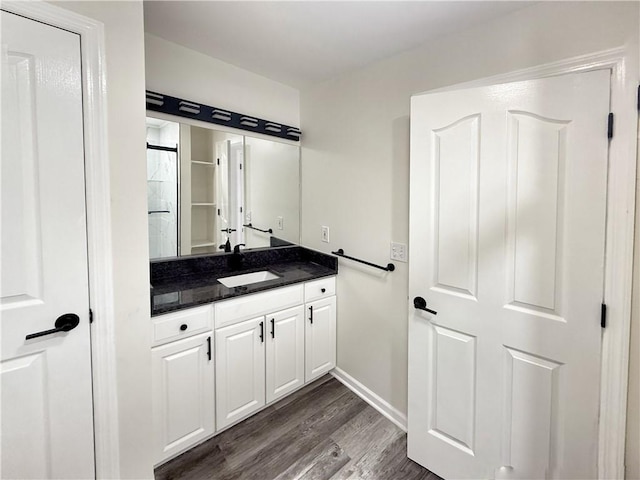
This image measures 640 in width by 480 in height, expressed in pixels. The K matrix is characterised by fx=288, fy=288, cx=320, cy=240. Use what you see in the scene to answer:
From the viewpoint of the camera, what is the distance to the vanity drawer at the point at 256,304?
1.70 metres

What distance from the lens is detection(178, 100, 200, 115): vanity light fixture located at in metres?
1.90

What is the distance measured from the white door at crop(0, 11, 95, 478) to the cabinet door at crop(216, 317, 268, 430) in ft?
2.18

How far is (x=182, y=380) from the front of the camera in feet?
5.08

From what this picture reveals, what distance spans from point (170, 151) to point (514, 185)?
2028 millimetres

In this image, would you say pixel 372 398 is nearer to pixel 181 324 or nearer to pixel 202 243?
pixel 181 324

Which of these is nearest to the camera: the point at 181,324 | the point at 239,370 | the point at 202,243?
the point at 181,324

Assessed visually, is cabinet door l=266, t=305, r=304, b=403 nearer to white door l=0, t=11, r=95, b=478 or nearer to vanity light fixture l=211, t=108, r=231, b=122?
white door l=0, t=11, r=95, b=478

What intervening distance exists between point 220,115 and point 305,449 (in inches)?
88.7

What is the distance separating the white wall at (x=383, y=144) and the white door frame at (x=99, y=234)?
147 centimetres

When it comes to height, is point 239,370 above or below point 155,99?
below

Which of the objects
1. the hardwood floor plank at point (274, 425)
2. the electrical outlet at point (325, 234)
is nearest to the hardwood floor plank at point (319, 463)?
the hardwood floor plank at point (274, 425)

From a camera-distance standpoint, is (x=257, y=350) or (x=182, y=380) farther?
(x=257, y=350)

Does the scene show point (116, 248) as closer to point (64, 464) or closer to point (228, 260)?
point (64, 464)

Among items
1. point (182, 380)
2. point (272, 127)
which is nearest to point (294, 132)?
point (272, 127)
